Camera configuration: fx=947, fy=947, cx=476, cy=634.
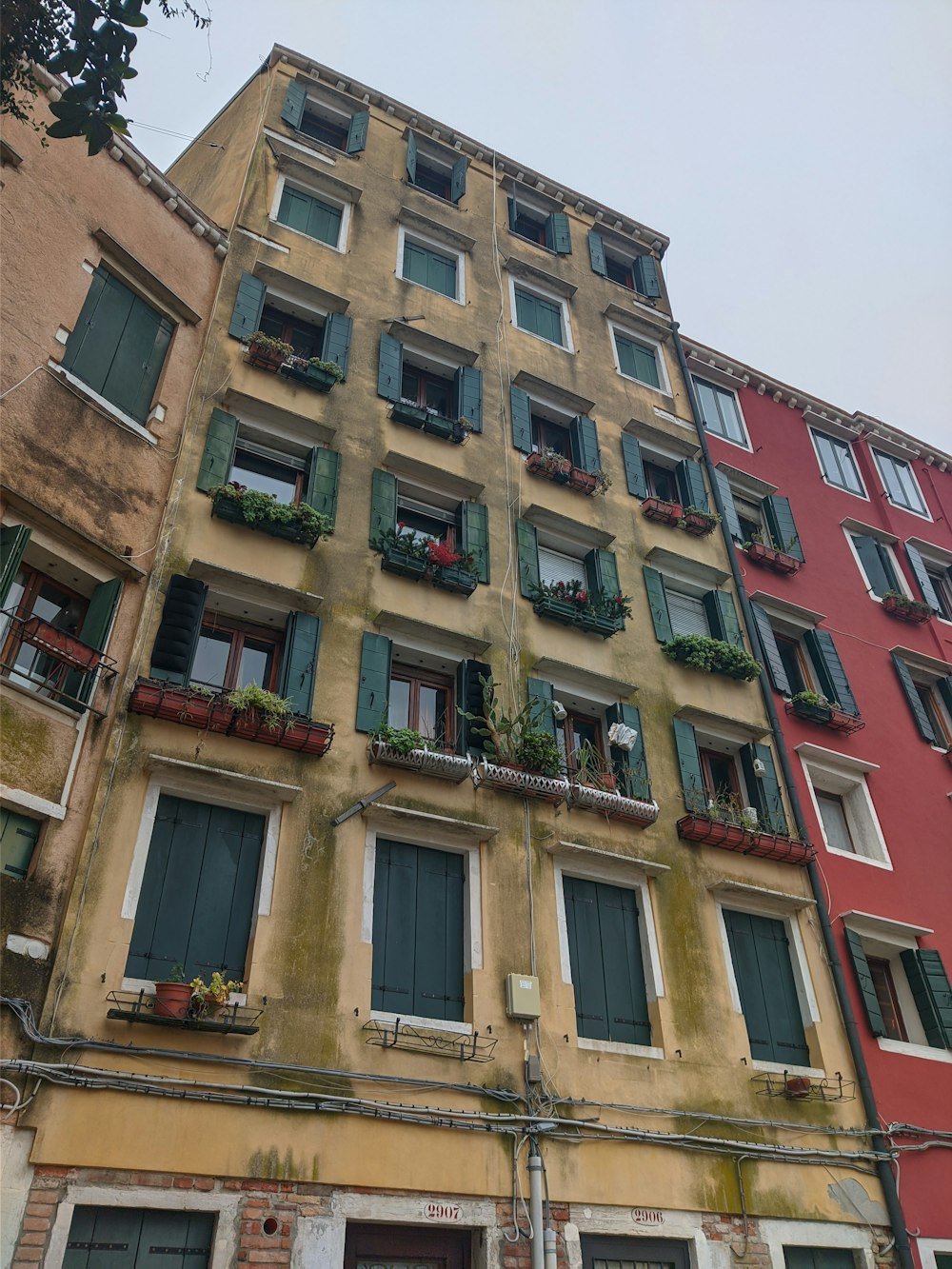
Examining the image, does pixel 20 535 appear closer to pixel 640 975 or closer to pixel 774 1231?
pixel 640 975

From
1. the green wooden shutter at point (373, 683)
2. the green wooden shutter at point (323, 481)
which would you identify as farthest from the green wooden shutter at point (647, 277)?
the green wooden shutter at point (373, 683)

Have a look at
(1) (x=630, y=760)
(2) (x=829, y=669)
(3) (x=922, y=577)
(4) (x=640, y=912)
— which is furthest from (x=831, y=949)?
(3) (x=922, y=577)

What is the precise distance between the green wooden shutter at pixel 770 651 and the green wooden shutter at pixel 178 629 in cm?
1031

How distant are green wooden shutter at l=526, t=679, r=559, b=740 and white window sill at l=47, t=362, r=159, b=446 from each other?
6.45 m

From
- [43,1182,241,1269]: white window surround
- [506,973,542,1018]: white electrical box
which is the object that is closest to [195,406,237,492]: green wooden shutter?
[506,973,542,1018]: white electrical box

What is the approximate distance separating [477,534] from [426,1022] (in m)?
7.80

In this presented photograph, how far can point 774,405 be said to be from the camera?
2328 centimetres

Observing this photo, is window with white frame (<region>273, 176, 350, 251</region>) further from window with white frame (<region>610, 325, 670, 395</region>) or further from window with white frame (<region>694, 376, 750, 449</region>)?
window with white frame (<region>694, 376, 750, 449</region>)

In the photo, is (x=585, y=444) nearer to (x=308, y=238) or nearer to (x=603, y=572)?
(x=603, y=572)

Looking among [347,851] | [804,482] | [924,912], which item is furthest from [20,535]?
[804,482]

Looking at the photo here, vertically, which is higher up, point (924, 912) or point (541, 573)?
point (541, 573)

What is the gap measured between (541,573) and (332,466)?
417 cm

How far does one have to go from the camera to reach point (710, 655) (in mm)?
16375

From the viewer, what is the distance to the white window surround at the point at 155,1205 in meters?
8.16
